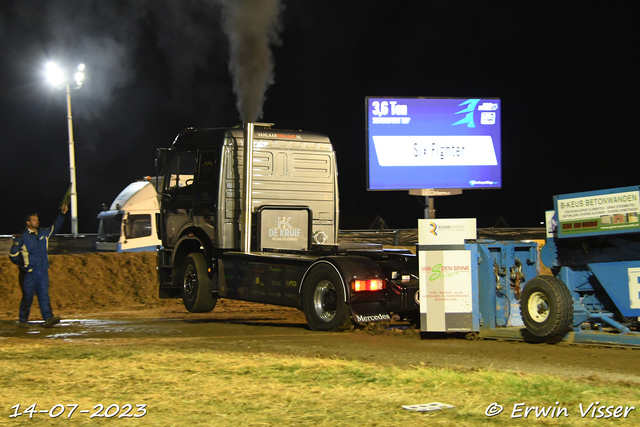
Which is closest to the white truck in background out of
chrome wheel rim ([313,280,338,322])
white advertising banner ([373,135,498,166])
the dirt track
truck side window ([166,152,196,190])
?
the dirt track

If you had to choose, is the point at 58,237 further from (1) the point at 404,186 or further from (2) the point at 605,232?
(2) the point at 605,232

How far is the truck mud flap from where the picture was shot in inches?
449

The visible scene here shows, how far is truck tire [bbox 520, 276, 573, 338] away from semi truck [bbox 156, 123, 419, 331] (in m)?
2.10

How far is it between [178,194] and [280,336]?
459cm

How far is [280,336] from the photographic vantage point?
11625mm

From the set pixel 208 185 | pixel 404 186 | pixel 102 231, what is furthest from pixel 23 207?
pixel 208 185

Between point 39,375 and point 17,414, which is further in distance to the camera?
point 39,375

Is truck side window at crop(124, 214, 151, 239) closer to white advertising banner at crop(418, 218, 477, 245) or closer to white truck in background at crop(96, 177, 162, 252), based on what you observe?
white truck in background at crop(96, 177, 162, 252)

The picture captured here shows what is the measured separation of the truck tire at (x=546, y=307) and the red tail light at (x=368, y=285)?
7.24ft

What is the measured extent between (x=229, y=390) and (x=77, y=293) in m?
16.5

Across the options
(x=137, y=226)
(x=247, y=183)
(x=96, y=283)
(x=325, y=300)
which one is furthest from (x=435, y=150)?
(x=325, y=300)

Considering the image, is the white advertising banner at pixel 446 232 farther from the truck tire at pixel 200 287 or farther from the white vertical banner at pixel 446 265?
the truck tire at pixel 200 287

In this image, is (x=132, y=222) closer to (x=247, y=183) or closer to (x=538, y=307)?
(x=247, y=183)

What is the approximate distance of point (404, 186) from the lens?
2202 centimetres
